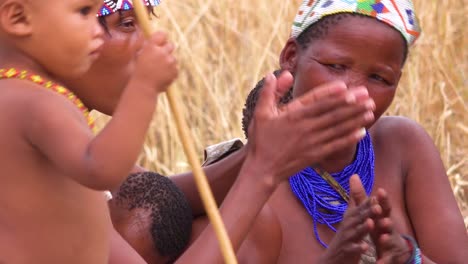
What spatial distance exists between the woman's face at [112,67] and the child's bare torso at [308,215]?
0.63 metres

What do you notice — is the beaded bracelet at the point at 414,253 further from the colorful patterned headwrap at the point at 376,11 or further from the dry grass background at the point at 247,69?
the dry grass background at the point at 247,69

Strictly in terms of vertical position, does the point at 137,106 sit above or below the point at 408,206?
above

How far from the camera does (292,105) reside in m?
2.48

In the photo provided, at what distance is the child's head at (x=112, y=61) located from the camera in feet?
9.36

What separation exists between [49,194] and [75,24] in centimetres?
36

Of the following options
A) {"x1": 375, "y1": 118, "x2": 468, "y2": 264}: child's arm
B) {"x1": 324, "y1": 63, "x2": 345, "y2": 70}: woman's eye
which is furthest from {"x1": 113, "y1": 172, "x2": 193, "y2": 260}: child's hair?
{"x1": 375, "y1": 118, "x2": 468, "y2": 264}: child's arm

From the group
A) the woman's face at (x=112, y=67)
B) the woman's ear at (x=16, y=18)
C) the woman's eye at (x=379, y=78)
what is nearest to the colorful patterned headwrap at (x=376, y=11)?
the woman's eye at (x=379, y=78)

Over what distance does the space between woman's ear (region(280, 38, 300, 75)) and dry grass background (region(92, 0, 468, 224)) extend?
76.2 inches

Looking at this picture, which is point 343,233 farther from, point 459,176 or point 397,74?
point 459,176

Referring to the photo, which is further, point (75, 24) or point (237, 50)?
point (237, 50)

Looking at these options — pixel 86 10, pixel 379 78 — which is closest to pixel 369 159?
pixel 379 78

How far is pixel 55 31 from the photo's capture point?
90.6 inches

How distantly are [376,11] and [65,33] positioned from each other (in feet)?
3.73

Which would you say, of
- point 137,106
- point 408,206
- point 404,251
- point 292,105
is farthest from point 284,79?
point 408,206
